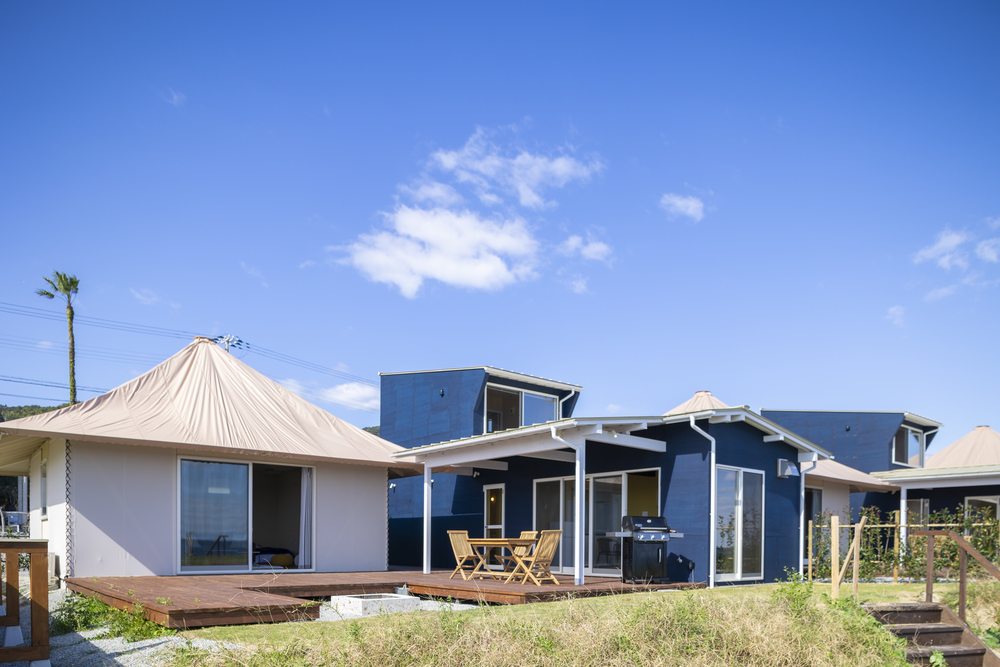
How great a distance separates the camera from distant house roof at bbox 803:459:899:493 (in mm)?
17344

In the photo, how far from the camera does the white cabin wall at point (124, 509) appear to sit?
11.2 meters

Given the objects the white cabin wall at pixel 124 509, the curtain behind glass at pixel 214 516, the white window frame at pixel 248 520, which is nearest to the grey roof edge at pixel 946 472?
the white window frame at pixel 248 520

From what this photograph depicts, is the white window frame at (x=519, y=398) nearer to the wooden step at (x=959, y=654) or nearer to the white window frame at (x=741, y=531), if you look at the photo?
the white window frame at (x=741, y=531)

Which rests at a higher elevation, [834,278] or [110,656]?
[834,278]

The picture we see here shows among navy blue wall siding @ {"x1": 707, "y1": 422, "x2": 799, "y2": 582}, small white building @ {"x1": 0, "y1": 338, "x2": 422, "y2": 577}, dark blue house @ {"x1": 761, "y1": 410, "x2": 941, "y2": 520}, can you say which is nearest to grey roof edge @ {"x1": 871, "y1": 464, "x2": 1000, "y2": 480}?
dark blue house @ {"x1": 761, "y1": 410, "x2": 941, "y2": 520}

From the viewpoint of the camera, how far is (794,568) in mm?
13289

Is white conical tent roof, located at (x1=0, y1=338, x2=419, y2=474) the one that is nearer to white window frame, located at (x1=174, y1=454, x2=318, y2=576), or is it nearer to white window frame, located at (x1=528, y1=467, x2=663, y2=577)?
white window frame, located at (x1=174, y1=454, x2=318, y2=576)

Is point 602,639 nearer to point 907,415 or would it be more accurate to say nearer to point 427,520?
point 427,520

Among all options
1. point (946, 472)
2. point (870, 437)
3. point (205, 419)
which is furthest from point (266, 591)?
point (870, 437)

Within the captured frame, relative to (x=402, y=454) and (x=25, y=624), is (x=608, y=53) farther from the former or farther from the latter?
(x=25, y=624)

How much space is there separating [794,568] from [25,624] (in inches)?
463

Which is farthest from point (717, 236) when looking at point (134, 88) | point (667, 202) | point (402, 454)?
point (134, 88)

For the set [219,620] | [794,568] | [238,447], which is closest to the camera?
[219,620]

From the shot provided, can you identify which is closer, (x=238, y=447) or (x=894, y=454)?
(x=238, y=447)
